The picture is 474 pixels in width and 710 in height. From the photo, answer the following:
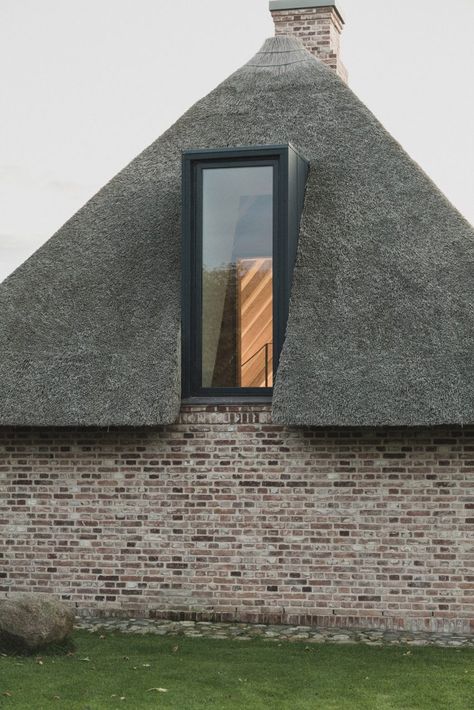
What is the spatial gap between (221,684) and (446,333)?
4306 millimetres

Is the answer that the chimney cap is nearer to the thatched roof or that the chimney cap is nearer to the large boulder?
the thatched roof

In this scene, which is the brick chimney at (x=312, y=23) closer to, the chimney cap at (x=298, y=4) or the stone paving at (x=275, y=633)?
the chimney cap at (x=298, y=4)

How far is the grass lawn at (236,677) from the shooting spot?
28.5 feet

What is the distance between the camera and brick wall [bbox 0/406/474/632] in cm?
1154

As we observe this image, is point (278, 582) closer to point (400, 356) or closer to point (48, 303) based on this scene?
point (400, 356)

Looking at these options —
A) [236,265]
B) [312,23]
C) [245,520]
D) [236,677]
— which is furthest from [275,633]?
[312,23]

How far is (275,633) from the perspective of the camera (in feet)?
37.0

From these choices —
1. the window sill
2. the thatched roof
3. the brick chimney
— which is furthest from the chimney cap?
the window sill

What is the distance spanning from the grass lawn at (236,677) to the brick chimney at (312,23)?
30.6 feet

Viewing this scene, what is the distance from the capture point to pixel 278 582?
1179 cm

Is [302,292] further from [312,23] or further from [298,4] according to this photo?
[298,4]

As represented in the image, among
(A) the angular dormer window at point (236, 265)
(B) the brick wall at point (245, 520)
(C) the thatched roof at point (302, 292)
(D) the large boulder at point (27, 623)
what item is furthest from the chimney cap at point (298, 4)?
(D) the large boulder at point (27, 623)

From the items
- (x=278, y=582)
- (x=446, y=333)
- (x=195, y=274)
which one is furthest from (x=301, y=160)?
(x=278, y=582)

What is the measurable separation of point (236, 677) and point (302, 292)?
4.30 m
